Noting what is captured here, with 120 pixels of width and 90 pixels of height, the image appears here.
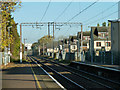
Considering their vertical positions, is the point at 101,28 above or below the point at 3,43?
above

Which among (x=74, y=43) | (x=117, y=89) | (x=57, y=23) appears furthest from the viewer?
(x=74, y=43)

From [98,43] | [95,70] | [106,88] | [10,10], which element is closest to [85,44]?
[98,43]

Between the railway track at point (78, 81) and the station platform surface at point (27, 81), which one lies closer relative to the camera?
the station platform surface at point (27, 81)

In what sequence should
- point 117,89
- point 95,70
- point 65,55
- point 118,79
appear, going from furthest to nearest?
point 65,55 → point 95,70 → point 118,79 → point 117,89

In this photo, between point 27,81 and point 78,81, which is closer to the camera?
point 27,81

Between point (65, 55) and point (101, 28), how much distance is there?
2184cm

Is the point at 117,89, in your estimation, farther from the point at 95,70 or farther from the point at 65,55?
the point at 65,55

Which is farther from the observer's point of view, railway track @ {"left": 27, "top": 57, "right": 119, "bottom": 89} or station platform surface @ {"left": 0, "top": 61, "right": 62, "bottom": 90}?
railway track @ {"left": 27, "top": 57, "right": 119, "bottom": 89}

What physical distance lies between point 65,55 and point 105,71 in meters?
39.0

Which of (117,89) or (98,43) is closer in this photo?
(117,89)

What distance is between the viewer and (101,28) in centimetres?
7688

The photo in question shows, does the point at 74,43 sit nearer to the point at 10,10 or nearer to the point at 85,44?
the point at 85,44

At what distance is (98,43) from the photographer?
76.2 meters

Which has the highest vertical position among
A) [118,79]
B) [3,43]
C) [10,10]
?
[10,10]
